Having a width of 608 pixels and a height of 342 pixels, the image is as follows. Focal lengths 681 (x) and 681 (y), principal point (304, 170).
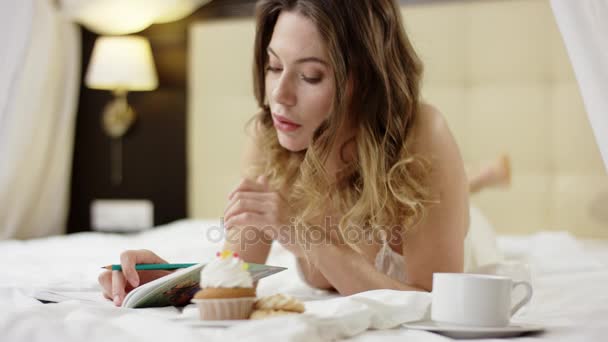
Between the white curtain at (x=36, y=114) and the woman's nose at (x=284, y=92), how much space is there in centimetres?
110

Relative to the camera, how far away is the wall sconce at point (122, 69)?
Result: 321 centimetres

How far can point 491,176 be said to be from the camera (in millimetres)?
2689

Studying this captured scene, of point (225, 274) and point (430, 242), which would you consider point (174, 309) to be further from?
point (430, 242)

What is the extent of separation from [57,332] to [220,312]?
0.21 meters

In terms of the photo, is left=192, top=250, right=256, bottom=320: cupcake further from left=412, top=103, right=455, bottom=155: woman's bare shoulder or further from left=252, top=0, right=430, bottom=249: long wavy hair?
left=412, top=103, right=455, bottom=155: woman's bare shoulder

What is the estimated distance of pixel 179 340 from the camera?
830mm

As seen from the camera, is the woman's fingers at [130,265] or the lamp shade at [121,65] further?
the lamp shade at [121,65]

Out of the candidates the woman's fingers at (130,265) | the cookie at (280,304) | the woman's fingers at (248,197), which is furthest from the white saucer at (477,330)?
the woman's fingers at (130,265)

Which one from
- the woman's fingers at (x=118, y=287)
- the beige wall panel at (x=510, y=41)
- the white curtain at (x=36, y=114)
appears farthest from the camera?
the beige wall panel at (x=510, y=41)

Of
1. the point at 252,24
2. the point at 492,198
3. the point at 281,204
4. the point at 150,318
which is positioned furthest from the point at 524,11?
the point at 150,318

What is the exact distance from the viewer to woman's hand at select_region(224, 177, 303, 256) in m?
1.22

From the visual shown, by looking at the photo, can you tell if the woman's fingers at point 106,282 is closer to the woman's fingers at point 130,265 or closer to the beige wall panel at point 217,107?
the woman's fingers at point 130,265

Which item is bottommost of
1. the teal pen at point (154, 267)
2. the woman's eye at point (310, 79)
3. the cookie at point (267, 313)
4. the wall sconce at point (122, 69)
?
the cookie at point (267, 313)

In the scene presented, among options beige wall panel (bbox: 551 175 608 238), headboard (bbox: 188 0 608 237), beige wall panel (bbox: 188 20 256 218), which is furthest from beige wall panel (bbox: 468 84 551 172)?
beige wall panel (bbox: 188 20 256 218)
